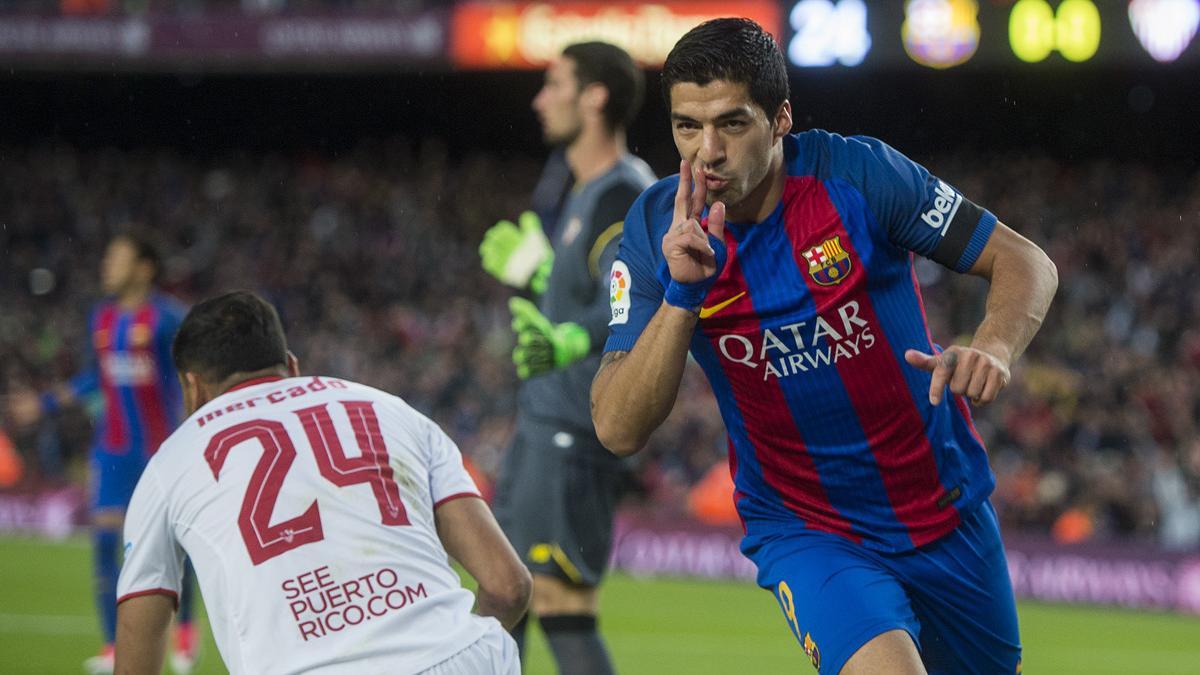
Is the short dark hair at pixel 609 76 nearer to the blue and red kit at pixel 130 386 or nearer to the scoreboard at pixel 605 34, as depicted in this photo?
the blue and red kit at pixel 130 386

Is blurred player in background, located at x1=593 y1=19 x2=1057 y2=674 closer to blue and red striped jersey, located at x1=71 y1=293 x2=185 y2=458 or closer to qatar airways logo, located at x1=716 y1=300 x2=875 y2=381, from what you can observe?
qatar airways logo, located at x1=716 y1=300 x2=875 y2=381

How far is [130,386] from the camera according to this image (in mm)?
8672

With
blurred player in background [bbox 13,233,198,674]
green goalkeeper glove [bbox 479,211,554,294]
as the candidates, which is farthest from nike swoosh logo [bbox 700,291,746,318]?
blurred player in background [bbox 13,233,198,674]

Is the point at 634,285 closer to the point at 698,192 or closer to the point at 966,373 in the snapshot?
the point at 698,192

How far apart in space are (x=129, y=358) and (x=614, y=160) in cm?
413

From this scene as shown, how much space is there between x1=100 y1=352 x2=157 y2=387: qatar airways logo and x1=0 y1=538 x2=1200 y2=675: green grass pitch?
5.17 feet

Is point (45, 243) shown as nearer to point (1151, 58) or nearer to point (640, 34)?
point (640, 34)

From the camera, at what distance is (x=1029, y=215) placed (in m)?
19.4

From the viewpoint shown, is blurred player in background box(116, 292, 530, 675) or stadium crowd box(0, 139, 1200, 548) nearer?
blurred player in background box(116, 292, 530, 675)

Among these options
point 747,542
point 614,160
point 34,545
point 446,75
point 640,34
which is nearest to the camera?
point 747,542

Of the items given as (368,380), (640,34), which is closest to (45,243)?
(368,380)

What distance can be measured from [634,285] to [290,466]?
0.89 m

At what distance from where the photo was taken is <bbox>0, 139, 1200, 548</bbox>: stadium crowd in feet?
46.7

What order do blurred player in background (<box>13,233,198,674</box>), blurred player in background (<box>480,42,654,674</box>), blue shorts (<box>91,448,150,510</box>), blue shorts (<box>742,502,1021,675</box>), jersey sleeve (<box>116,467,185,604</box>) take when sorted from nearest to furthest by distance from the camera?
jersey sleeve (<box>116,467,185,604</box>), blue shorts (<box>742,502,1021,675</box>), blurred player in background (<box>480,42,654,674</box>), blurred player in background (<box>13,233,198,674</box>), blue shorts (<box>91,448,150,510</box>)
